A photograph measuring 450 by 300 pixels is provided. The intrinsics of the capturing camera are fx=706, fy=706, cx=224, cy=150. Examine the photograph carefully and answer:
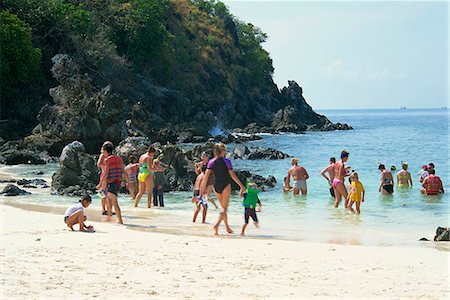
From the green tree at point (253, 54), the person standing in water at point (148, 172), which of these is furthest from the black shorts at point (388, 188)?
the green tree at point (253, 54)

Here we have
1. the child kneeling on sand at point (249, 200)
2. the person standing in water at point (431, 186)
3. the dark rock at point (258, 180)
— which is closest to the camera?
the child kneeling on sand at point (249, 200)

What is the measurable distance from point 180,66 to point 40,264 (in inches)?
2619

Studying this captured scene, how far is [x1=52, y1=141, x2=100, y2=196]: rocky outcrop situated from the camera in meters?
20.3

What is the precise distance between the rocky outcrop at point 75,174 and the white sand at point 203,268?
7.80 meters

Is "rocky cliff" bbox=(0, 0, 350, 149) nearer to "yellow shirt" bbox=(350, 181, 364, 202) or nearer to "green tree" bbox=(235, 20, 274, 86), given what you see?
"green tree" bbox=(235, 20, 274, 86)

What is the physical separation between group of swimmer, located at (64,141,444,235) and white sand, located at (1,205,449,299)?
0.86 meters

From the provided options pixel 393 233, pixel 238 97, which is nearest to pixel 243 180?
pixel 393 233

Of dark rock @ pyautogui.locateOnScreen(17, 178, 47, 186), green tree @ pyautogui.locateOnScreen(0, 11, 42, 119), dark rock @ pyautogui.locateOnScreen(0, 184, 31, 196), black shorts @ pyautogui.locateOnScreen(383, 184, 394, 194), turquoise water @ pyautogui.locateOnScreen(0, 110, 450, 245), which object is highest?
green tree @ pyautogui.locateOnScreen(0, 11, 42, 119)

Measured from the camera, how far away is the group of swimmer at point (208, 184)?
41.5ft

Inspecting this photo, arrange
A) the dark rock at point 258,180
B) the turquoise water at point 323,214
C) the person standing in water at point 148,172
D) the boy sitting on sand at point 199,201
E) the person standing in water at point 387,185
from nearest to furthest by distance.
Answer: the turquoise water at point 323,214 → the boy sitting on sand at point 199,201 → the person standing in water at point 148,172 → the person standing in water at point 387,185 → the dark rock at point 258,180

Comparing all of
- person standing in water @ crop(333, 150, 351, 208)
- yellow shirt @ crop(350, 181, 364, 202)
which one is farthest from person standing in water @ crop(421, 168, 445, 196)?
yellow shirt @ crop(350, 181, 364, 202)

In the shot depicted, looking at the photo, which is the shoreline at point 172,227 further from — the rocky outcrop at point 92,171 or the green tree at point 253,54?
the green tree at point 253,54

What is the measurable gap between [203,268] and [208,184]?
662 centimetres

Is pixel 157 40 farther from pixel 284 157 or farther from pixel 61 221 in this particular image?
pixel 61 221
